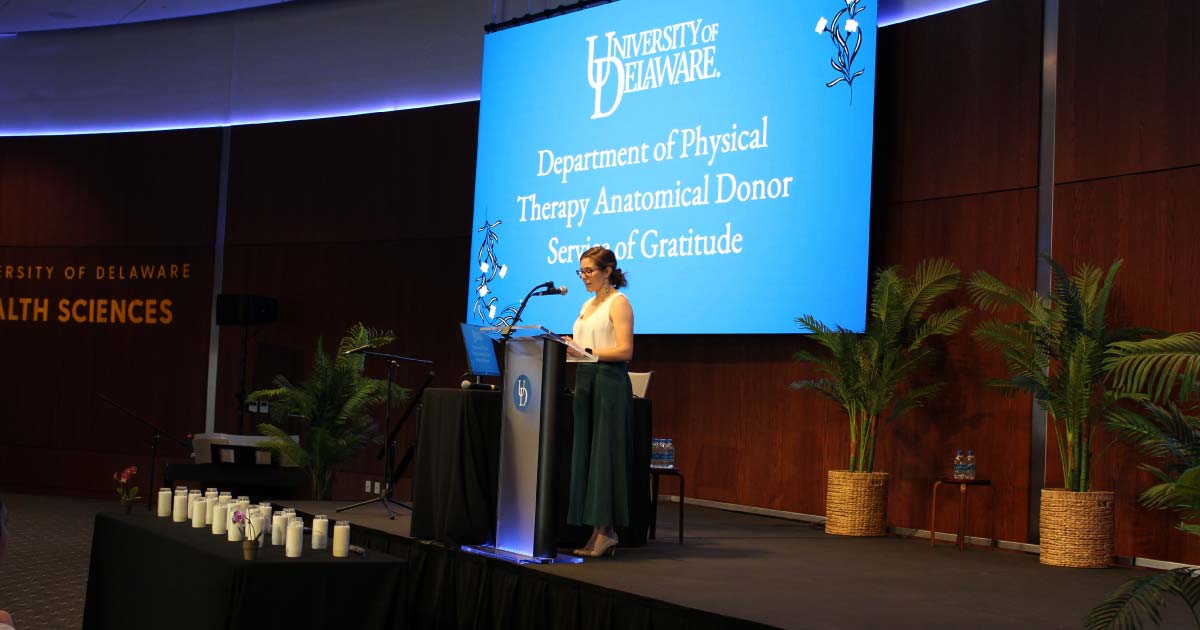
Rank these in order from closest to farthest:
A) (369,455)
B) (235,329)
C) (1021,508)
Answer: (1021,508), (369,455), (235,329)

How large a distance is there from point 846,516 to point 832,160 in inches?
85.6

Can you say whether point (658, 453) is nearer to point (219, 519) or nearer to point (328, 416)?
point (219, 519)

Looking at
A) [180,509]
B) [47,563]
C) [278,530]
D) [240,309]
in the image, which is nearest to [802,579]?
[278,530]

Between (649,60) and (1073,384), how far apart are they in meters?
3.75

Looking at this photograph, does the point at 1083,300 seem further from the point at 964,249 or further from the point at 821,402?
the point at 821,402

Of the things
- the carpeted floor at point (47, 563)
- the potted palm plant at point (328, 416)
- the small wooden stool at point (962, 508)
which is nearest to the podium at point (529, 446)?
the carpeted floor at point (47, 563)

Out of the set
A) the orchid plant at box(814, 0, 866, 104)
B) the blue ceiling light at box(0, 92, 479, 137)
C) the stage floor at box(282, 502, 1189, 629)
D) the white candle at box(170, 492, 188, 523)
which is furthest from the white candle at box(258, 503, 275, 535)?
the blue ceiling light at box(0, 92, 479, 137)

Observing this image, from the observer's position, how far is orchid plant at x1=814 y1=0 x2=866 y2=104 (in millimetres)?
7023

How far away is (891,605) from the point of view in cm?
396

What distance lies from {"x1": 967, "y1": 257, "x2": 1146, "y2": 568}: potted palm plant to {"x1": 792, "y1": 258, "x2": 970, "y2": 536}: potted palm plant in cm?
63

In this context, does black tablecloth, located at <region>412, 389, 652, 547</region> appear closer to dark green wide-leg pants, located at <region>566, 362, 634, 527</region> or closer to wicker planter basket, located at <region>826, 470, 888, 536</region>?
dark green wide-leg pants, located at <region>566, 362, 634, 527</region>

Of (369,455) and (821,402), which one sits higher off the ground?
(821,402)

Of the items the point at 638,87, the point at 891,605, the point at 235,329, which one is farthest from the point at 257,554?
the point at 235,329

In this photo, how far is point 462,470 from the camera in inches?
191
